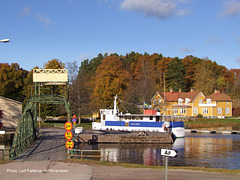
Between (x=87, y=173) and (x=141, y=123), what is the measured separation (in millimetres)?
33784

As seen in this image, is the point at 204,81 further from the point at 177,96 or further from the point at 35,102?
the point at 35,102

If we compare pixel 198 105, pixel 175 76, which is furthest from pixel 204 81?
pixel 198 105

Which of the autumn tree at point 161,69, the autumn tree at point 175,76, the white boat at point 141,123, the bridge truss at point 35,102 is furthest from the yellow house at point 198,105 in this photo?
the bridge truss at point 35,102

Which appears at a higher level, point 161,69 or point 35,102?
point 161,69

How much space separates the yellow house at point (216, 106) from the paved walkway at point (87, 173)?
68.7 m

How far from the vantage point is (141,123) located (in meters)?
51.3

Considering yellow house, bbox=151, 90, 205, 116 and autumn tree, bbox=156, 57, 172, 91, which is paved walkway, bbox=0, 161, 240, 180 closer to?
yellow house, bbox=151, 90, 205, 116

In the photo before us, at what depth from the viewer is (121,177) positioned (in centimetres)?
1725

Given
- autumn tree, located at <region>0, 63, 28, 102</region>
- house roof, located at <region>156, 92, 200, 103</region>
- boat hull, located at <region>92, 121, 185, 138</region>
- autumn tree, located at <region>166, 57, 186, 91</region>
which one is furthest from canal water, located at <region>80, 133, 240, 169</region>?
autumn tree, located at <region>166, 57, 186, 91</region>

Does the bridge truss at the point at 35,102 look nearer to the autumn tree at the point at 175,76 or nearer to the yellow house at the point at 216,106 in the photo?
the yellow house at the point at 216,106

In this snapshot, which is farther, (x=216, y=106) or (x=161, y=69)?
(x=161, y=69)

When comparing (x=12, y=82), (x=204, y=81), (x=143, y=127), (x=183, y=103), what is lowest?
(x=143, y=127)

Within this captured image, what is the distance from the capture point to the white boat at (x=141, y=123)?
49.3 meters

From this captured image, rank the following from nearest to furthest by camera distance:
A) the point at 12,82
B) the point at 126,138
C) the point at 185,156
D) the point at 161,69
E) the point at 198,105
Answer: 1. the point at 185,156
2. the point at 126,138
3. the point at 12,82
4. the point at 198,105
5. the point at 161,69
